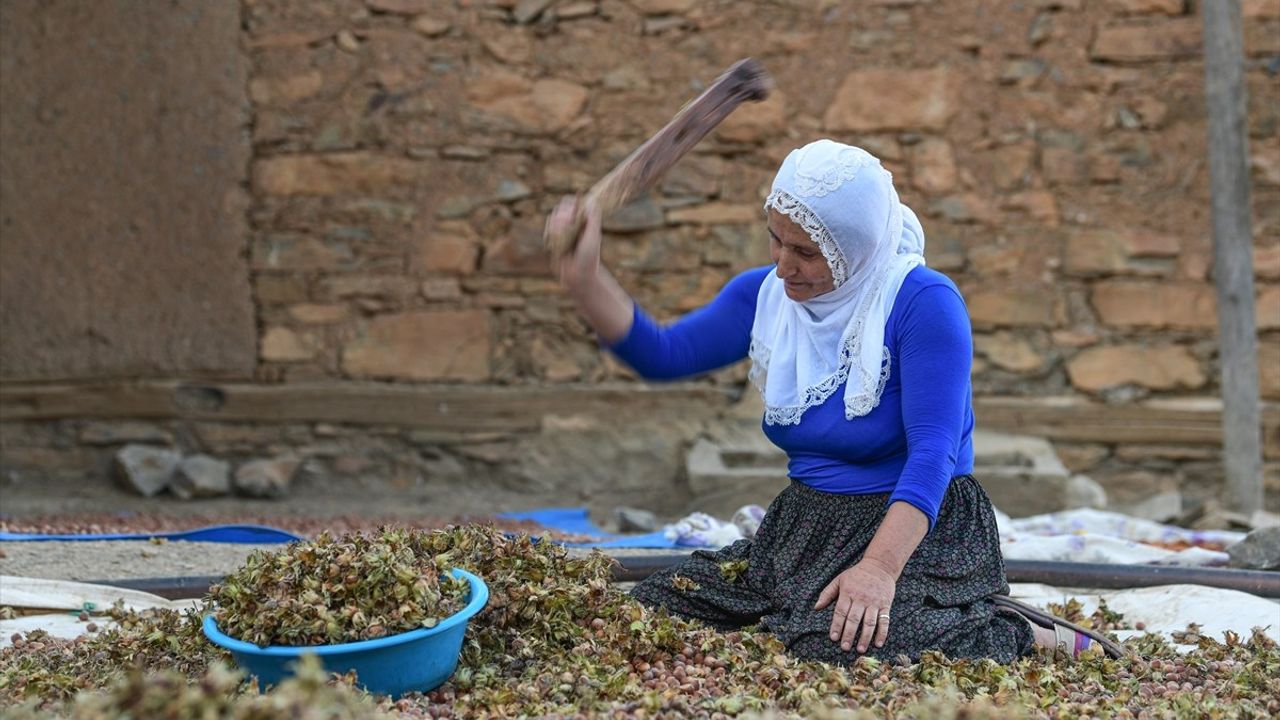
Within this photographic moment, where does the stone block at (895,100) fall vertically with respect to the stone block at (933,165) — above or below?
above

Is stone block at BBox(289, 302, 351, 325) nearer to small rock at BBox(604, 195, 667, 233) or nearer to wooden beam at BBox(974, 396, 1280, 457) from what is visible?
small rock at BBox(604, 195, 667, 233)

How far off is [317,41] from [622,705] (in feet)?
15.0

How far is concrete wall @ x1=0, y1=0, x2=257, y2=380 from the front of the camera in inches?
250

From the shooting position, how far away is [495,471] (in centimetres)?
652

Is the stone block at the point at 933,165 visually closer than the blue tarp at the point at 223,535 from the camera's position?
No

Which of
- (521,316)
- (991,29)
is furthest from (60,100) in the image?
(991,29)

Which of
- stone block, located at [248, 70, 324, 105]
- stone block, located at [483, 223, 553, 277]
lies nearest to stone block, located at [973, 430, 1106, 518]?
stone block, located at [483, 223, 553, 277]

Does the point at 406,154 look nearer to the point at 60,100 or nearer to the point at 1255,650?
the point at 60,100

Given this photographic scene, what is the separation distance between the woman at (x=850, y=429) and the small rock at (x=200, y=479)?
352cm

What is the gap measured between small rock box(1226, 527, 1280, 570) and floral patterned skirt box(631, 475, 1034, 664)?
1.39 meters

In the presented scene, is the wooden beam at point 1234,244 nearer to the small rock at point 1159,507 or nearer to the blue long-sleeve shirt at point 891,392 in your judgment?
the small rock at point 1159,507

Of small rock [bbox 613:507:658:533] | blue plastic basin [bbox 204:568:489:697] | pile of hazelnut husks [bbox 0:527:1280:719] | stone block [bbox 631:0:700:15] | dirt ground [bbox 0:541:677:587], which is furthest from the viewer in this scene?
stone block [bbox 631:0:700:15]

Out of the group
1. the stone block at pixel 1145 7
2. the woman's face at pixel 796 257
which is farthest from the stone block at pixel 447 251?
the woman's face at pixel 796 257

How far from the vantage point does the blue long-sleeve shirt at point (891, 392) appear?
2992mm
